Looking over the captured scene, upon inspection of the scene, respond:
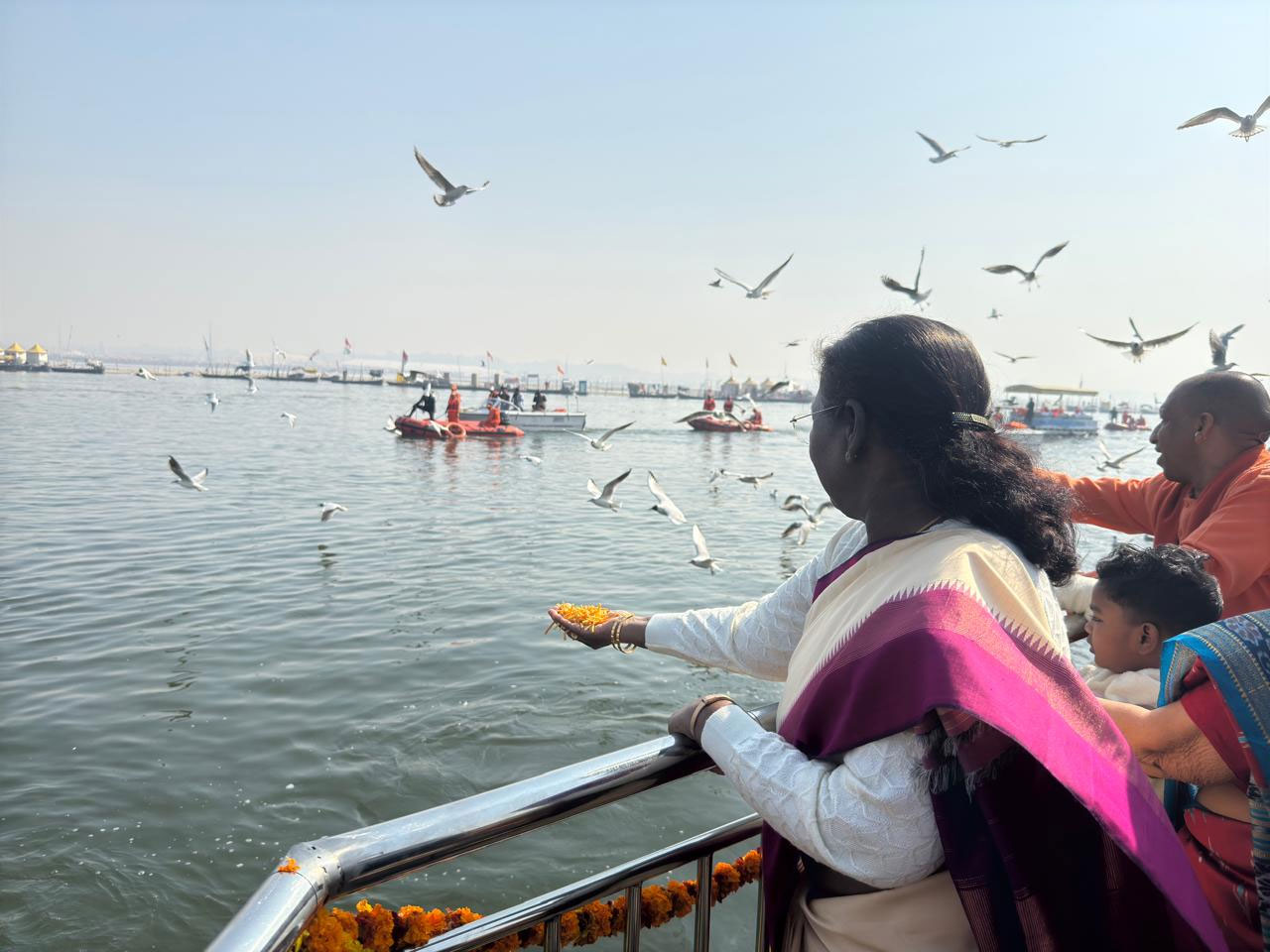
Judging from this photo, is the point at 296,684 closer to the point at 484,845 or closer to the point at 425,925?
the point at 425,925

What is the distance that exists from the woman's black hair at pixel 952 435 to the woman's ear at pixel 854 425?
0.5 inches

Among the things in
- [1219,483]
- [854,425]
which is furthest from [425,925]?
[1219,483]

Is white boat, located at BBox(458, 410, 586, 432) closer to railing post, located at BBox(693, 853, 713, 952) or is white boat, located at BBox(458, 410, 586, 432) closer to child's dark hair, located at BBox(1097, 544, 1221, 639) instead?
child's dark hair, located at BBox(1097, 544, 1221, 639)

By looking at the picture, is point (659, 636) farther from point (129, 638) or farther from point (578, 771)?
point (129, 638)

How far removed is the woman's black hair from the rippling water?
12.2 ft

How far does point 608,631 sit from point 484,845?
0.81m

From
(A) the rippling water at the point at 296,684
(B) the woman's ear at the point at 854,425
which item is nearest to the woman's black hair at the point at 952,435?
(B) the woman's ear at the point at 854,425

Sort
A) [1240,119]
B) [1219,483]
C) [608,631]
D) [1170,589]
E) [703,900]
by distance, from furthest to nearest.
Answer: [1240,119], [1219,483], [1170,589], [608,631], [703,900]

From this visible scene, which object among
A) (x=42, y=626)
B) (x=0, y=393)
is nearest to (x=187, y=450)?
(x=42, y=626)

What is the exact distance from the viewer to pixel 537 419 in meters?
36.1

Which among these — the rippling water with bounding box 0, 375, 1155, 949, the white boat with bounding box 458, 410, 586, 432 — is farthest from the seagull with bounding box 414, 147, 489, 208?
the white boat with bounding box 458, 410, 586, 432

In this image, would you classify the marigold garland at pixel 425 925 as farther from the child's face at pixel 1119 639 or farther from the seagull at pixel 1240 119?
the seagull at pixel 1240 119

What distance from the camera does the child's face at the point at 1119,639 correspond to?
2.22 m

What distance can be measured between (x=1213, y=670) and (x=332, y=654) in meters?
7.85
